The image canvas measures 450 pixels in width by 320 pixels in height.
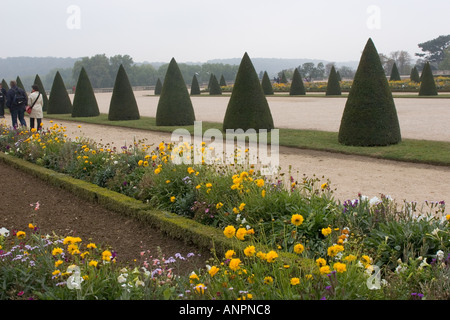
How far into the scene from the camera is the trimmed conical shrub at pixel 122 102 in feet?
62.0

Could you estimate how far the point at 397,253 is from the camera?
3832mm

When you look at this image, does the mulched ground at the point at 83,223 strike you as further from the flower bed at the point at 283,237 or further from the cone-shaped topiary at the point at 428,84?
the cone-shaped topiary at the point at 428,84

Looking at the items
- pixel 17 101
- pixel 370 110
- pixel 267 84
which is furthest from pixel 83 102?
pixel 267 84

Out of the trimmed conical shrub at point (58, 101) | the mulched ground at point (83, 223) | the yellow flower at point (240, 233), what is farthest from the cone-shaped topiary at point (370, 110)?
the trimmed conical shrub at point (58, 101)

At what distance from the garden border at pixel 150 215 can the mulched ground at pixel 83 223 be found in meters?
0.08

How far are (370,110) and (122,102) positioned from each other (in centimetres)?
1104

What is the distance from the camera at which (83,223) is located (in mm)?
5961

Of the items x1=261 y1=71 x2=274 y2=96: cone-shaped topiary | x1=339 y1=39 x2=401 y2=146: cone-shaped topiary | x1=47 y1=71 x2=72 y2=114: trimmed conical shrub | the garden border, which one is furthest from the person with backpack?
x1=261 y1=71 x2=274 y2=96: cone-shaped topiary

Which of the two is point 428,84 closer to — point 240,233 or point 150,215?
point 150,215

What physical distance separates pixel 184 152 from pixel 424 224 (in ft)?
13.0

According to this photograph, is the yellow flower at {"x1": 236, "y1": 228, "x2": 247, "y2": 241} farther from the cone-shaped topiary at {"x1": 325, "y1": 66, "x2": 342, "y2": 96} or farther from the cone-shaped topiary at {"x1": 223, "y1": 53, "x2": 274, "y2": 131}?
the cone-shaped topiary at {"x1": 325, "y1": 66, "x2": 342, "y2": 96}

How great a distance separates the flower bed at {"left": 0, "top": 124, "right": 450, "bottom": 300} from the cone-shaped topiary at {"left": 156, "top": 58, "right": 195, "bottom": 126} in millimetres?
7889

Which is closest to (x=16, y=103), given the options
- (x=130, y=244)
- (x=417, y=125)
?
(x=130, y=244)

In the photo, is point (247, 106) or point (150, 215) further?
point (247, 106)
